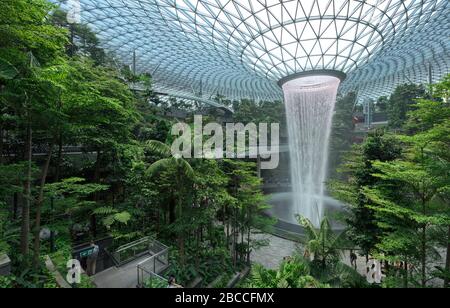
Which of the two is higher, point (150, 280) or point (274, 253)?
point (150, 280)

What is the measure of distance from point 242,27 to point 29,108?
22.5 meters

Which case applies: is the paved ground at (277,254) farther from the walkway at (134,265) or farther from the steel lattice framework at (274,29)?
the steel lattice framework at (274,29)

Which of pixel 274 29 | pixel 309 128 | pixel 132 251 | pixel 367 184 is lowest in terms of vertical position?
pixel 132 251

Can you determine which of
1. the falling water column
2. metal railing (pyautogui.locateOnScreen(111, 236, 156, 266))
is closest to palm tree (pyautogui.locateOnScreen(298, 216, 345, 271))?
metal railing (pyautogui.locateOnScreen(111, 236, 156, 266))

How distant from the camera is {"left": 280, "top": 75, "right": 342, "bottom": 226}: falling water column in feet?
96.6

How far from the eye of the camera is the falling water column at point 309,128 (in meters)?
29.4

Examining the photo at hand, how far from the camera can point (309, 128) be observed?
31375 millimetres

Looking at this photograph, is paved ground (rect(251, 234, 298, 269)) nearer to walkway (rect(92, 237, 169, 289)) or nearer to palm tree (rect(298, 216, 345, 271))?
palm tree (rect(298, 216, 345, 271))

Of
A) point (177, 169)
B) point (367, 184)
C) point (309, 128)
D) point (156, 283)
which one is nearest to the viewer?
point (156, 283)

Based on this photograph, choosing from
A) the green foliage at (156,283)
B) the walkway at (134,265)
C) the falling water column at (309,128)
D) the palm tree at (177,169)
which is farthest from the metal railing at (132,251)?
the falling water column at (309,128)

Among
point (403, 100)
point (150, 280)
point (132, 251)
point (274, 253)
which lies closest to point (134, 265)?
point (132, 251)

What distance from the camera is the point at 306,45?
26.1 metres

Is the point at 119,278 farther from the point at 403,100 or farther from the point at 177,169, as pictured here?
the point at 403,100

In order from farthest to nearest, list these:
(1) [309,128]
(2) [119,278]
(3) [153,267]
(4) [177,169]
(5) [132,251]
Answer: (1) [309,128] < (5) [132,251] < (4) [177,169] < (3) [153,267] < (2) [119,278]
